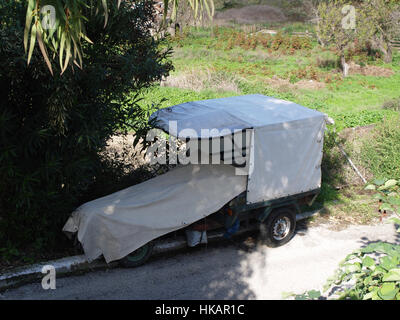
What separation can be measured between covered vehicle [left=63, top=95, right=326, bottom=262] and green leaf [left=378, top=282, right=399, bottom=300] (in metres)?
5.26

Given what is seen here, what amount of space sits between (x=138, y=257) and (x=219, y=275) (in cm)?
152

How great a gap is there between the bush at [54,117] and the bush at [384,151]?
23.8 feet

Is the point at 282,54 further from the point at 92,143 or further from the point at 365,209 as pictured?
the point at 92,143

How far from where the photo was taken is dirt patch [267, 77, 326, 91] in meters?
23.1

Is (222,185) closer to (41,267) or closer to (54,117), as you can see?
(54,117)

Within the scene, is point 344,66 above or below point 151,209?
above

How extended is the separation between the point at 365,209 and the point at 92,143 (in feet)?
23.5

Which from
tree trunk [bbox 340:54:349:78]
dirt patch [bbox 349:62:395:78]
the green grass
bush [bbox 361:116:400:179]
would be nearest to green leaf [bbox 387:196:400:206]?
bush [bbox 361:116:400:179]

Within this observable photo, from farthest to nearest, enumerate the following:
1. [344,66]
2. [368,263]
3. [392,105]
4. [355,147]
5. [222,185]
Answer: [344,66]
[392,105]
[355,147]
[222,185]
[368,263]

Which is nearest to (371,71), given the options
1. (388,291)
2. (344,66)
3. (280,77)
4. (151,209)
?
(344,66)

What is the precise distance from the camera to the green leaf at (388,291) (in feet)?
12.2

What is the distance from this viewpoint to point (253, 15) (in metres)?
46.3

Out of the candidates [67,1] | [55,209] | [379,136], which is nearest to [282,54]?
[379,136]

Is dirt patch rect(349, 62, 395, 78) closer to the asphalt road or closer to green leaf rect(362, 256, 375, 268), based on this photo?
the asphalt road
